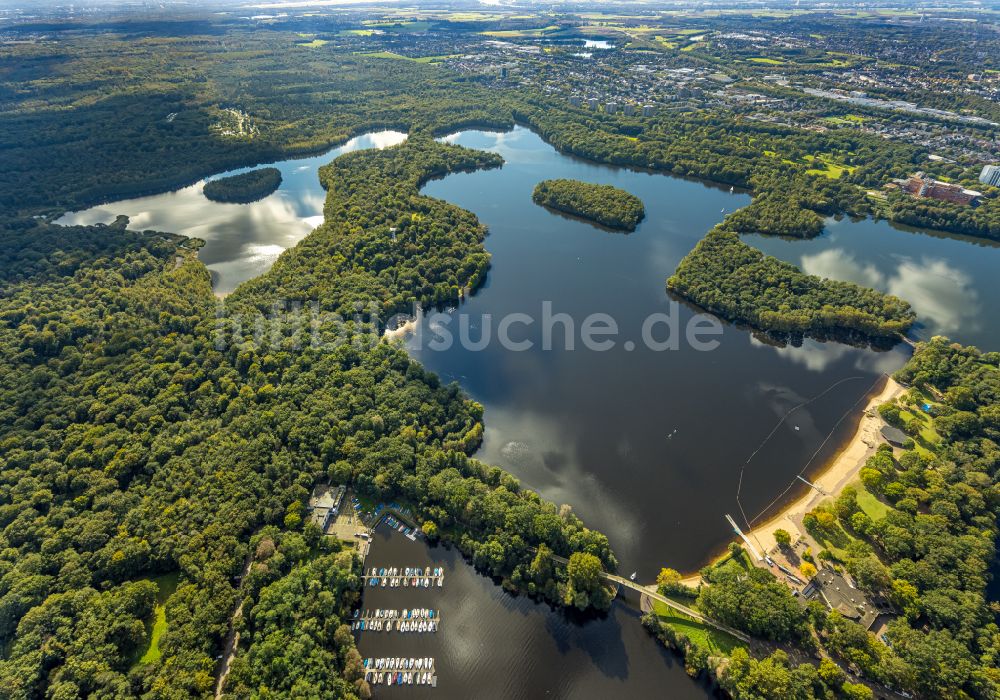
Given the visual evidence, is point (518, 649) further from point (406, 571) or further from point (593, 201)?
point (593, 201)

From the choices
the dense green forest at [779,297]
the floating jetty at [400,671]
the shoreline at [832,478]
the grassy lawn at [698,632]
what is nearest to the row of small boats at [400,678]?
the floating jetty at [400,671]

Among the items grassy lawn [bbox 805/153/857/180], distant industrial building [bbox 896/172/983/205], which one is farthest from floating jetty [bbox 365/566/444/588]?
grassy lawn [bbox 805/153/857/180]

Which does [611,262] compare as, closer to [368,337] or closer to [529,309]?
[529,309]

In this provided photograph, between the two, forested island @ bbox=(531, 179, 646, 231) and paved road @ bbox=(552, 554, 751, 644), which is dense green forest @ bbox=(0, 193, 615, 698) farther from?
forested island @ bbox=(531, 179, 646, 231)

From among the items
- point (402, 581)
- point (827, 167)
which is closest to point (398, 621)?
point (402, 581)

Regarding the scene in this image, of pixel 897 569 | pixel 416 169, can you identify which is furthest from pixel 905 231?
pixel 416 169

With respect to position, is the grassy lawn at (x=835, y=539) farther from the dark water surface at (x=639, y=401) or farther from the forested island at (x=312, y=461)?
the dark water surface at (x=639, y=401)
